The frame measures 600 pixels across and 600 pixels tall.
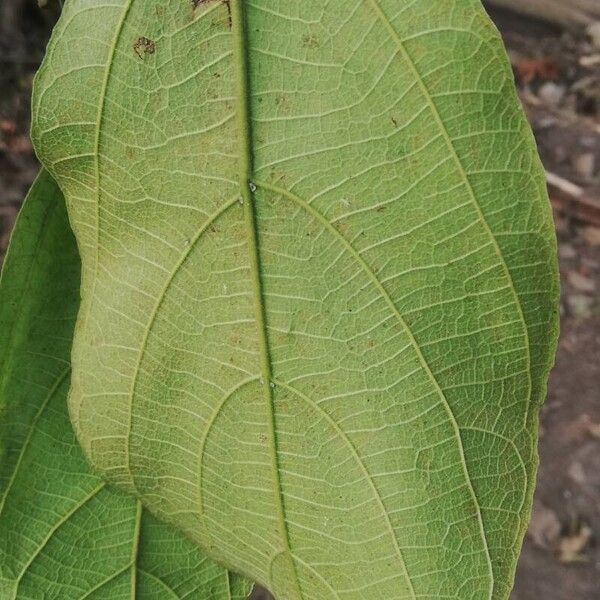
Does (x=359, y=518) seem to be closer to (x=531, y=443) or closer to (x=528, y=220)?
(x=531, y=443)

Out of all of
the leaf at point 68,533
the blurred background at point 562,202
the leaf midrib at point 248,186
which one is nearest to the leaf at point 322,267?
the leaf midrib at point 248,186

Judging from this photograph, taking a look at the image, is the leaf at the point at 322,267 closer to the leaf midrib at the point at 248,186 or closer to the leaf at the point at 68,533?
the leaf midrib at the point at 248,186

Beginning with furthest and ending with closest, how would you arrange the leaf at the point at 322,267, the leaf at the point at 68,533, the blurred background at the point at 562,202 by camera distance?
the blurred background at the point at 562,202 < the leaf at the point at 68,533 < the leaf at the point at 322,267

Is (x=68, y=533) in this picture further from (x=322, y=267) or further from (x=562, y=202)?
(x=562, y=202)

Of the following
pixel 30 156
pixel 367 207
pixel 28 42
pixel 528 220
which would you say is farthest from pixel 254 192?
pixel 30 156

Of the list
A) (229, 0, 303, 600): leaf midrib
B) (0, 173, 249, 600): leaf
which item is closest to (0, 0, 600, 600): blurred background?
(0, 173, 249, 600): leaf

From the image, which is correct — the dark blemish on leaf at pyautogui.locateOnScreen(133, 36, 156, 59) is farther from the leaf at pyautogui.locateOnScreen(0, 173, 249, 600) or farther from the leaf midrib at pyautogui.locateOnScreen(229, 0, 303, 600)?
the leaf at pyautogui.locateOnScreen(0, 173, 249, 600)

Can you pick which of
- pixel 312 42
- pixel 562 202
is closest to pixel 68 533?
pixel 312 42
